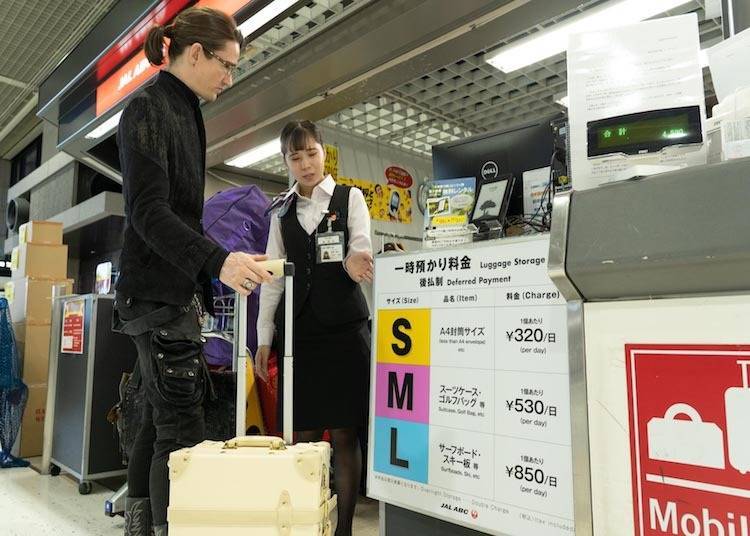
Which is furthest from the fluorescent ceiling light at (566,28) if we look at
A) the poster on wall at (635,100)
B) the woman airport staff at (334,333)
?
the poster on wall at (635,100)

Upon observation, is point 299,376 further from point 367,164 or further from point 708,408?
point 367,164

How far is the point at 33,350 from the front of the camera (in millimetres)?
3592

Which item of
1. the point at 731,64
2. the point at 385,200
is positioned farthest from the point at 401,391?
the point at 385,200

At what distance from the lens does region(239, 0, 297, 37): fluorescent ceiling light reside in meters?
2.12

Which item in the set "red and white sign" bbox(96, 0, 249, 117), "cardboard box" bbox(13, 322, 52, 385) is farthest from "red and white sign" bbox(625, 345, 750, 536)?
"cardboard box" bbox(13, 322, 52, 385)

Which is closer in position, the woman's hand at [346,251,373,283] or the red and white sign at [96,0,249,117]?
the woman's hand at [346,251,373,283]

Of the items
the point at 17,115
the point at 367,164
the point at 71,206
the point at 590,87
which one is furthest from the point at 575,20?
→ the point at 17,115

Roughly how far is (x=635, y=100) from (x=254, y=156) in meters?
3.64

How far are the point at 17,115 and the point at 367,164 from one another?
588 cm

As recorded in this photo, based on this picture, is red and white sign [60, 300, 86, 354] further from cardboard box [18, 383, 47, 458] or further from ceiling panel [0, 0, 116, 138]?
ceiling panel [0, 0, 116, 138]

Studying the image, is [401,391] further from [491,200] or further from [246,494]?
[491,200]

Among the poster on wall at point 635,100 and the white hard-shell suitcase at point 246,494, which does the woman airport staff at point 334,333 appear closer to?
the white hard-shell suitcase at point 246,494

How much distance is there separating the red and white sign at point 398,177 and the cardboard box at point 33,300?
2408 mm

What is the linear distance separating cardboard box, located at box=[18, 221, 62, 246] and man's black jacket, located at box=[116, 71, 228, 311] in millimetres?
2930
